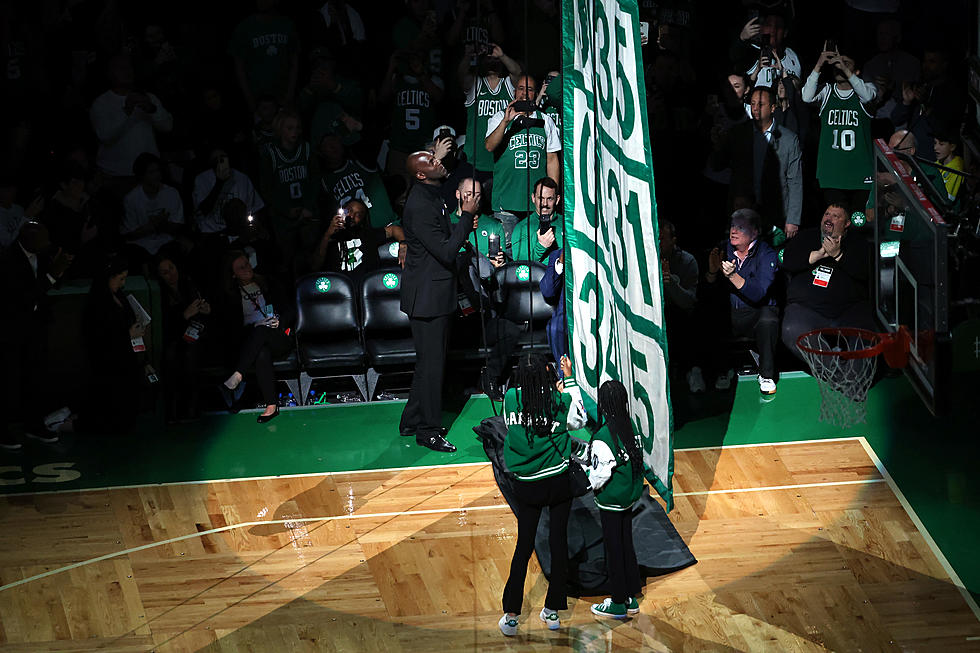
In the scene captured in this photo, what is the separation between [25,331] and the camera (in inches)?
412

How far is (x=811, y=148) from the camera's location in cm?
1173

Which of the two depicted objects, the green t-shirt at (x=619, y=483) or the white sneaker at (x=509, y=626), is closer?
the green t-shirt at (x=619, y=483)

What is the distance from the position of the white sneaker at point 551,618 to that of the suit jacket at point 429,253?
2672 millimetres

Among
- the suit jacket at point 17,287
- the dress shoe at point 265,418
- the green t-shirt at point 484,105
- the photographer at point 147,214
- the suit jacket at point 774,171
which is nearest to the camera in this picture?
the suit jacket at point 17,287

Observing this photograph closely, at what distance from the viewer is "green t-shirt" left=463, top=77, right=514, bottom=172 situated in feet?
37.9

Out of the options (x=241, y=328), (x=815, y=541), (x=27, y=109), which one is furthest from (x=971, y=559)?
(x=27, y=109)

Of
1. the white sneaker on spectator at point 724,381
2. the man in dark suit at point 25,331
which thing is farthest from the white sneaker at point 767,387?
the man in dark suit at point 25,331

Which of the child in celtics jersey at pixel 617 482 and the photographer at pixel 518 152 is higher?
the photographer at pixel 518 152

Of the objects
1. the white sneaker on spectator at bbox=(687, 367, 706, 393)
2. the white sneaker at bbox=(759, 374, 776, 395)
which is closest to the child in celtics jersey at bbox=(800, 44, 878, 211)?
the white sneaker at bbox=(759, 374, 776, 395)

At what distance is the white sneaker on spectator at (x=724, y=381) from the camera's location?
10867 mm

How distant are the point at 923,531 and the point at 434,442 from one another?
132 inches

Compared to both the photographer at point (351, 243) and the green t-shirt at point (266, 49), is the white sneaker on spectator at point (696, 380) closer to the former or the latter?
the photographer at point (351, 243)

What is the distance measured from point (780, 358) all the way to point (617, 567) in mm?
3598

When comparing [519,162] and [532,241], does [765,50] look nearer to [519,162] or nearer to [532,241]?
[519,162]
